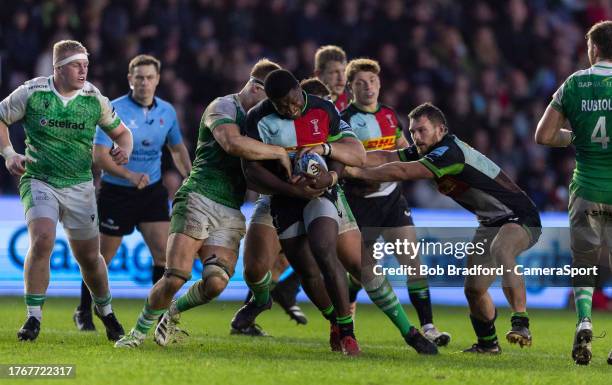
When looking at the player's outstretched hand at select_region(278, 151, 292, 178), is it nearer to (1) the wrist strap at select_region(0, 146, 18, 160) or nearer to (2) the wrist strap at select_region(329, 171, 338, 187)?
(2) the wrist strap at select_region(329, 171, 338, 187)

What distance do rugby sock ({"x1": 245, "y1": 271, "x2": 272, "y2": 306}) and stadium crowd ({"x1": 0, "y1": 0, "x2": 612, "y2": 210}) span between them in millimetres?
6353

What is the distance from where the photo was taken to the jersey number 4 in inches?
368

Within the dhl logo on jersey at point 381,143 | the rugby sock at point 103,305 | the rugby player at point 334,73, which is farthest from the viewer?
the rugby player at point 334,73

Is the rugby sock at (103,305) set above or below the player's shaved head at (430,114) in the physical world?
below

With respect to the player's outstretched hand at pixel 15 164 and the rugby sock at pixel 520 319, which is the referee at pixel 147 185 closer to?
the player's outstretched hand at pixel 15 164

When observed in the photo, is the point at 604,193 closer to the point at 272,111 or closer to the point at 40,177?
the point at 272,111

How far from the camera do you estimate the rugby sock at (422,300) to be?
11.4 meters

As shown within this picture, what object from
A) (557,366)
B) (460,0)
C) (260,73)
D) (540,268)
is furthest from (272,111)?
(460,0)

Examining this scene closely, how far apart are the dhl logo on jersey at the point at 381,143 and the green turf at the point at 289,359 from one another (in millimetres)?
1788

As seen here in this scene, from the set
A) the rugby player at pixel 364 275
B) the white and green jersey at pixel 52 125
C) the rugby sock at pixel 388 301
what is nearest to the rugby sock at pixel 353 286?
the rugby player at pixel 364 275

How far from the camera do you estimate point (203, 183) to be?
389 inches

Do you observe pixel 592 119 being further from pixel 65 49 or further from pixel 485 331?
pixel 65 49

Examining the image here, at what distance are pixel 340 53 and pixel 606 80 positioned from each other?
3.99m

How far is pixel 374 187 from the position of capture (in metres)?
11.8
